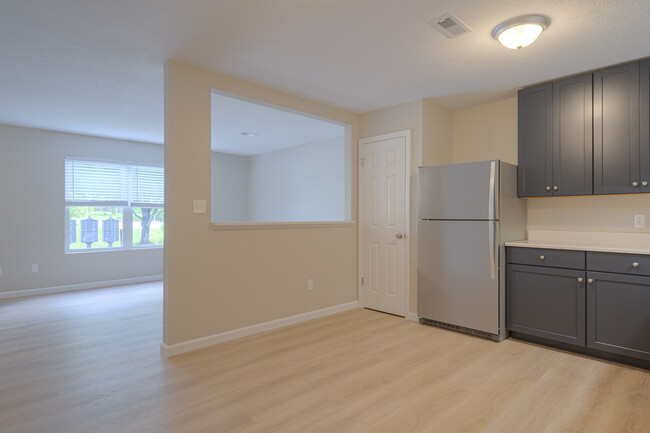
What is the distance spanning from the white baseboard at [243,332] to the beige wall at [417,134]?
2.99 ft

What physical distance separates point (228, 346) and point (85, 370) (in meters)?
1.04

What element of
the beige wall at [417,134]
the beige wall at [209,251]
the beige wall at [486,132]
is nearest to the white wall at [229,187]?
the beige wall at [209,251]

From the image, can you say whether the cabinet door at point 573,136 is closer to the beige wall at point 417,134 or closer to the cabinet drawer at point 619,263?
the cabinet drawer at point 619,263

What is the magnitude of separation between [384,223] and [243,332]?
195 centimetres

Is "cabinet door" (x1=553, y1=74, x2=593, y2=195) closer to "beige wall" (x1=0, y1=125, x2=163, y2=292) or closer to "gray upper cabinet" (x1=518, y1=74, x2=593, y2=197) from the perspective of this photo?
"gray upper cabinet" (x1=518, y1=74, x2=593, y2=197)

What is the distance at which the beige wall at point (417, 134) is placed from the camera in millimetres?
3879

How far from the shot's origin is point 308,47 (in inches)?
107

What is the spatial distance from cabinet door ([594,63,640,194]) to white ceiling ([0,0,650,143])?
6.6 inches

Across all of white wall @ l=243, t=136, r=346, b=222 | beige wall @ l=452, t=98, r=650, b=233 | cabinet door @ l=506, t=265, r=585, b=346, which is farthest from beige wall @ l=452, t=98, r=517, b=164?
white wall @ l=243, t=136, r=346, b=222

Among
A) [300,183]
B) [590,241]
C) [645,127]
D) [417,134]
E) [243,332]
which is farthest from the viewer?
[300,183]

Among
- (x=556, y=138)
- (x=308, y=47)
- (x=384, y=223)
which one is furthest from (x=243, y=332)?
(x=556, y=138)

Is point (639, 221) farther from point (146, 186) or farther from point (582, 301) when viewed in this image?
point (146, 186)

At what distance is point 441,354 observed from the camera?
294 centimetres

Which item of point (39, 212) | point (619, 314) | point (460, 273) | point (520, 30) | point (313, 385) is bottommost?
point (313, 385)
